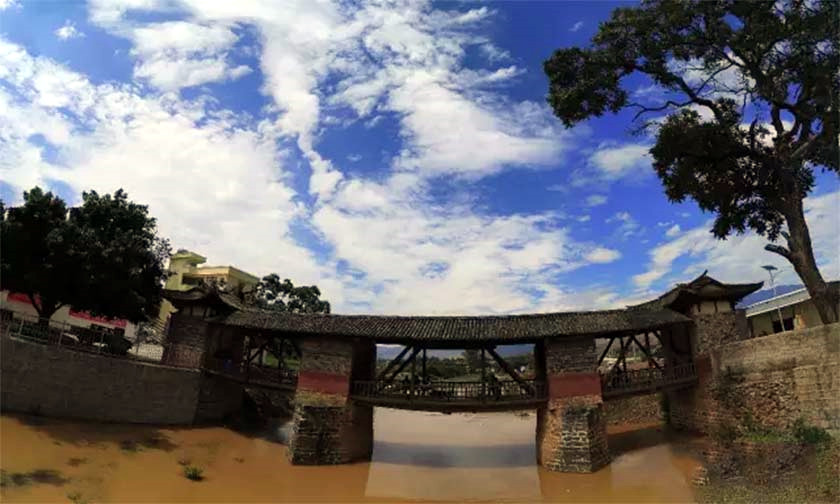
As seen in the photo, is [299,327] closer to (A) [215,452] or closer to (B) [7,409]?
(A) [215,452]

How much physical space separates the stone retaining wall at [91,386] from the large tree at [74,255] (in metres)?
3.46

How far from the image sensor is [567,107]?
52.2 ft

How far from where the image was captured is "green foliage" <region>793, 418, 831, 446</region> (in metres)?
11.8

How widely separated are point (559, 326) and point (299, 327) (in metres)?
9.32

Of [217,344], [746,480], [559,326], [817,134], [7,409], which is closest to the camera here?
[746,480]

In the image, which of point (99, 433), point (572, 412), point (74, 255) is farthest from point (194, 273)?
point (572, 412)

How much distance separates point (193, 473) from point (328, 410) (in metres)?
4.40

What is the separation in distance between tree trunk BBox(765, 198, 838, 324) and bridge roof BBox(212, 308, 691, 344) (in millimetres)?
4099

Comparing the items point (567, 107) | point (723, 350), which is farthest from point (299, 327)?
point (723, 350)

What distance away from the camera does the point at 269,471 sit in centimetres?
1458

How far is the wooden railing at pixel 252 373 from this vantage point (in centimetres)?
1725

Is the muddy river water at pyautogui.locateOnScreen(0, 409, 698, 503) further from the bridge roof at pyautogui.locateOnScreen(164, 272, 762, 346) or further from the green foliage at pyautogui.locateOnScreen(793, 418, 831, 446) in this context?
the bridge roof at pyautogui.locateOnScreen(164, 272, 762, 346)

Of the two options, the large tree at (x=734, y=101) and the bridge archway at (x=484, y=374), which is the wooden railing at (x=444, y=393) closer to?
the bridge archway at (x=484, y=374)

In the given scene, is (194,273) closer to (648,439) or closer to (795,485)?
(648,439)
